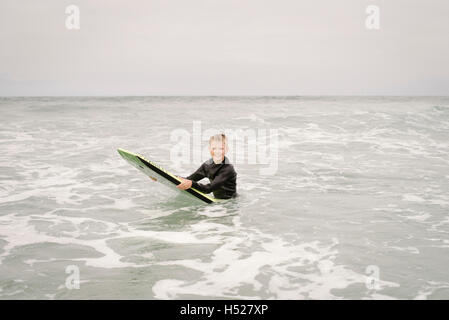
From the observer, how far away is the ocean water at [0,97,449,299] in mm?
3725

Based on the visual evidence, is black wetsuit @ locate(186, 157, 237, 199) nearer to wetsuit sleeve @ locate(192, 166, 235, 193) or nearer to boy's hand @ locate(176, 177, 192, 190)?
wetsuit sleeve @ locate(192, 166, 235, 193)

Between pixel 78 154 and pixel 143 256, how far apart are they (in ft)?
25.0

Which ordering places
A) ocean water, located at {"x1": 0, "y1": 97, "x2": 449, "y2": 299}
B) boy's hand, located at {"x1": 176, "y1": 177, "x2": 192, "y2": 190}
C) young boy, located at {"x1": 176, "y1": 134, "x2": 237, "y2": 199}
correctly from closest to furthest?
ocean water, located at {"x1": 0, "y1": 97, "x2": 449, "y2": 299} → boy's hand, located at {"x1": 176, "y1": 177, "x2": 192, "y2": 190} → young boy, located at {"x1": 176, "y1": 134, "x2": 237, "y2": 199}

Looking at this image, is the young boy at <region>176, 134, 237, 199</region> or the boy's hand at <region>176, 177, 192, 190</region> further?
the young boy at <region>176, 134, 237, 199</region>

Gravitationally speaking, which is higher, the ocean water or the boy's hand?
the boy's hand

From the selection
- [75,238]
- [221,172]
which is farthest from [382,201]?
[75,238]

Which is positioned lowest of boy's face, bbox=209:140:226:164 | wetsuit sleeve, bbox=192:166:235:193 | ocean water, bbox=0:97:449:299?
ocean water, bbox=0:97:449:299

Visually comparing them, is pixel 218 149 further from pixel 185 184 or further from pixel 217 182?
pixel 185 184

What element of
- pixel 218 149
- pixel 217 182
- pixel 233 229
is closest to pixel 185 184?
pixel 217 182

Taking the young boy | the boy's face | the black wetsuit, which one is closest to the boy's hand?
the young boy

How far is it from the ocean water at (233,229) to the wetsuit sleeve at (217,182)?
1.09 ft

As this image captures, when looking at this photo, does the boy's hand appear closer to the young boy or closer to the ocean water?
the young boy

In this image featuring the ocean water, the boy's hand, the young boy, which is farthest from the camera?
the young boy
